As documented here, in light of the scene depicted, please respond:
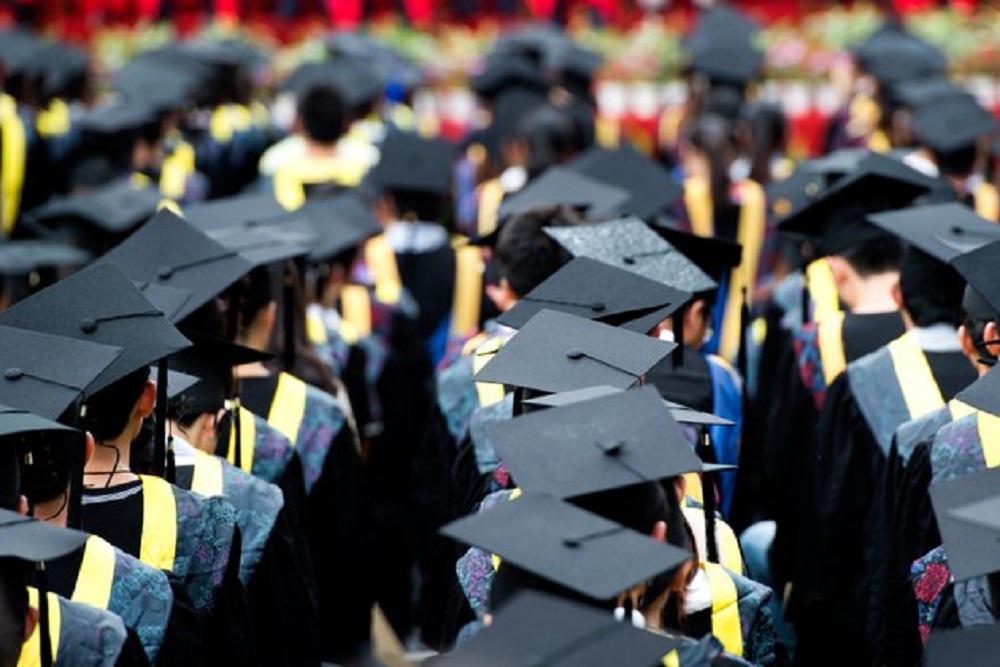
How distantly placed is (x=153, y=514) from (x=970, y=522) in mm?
1491

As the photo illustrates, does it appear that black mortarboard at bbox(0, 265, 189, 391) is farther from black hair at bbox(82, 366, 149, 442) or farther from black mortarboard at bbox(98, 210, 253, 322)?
black mortarboard at bbox(98, 210, 253, 322)

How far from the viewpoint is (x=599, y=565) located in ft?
9.57

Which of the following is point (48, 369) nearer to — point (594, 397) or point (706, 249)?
point (594, 397)

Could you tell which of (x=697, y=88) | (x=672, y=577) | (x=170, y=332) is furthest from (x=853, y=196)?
(x=697, y=88)

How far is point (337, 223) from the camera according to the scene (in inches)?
262

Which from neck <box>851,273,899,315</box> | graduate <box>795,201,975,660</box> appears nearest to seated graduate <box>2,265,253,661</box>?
graduate <box>795,201,975,660</box>

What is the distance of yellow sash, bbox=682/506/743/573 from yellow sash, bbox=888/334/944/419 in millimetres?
1150

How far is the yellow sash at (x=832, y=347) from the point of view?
530 centimetres

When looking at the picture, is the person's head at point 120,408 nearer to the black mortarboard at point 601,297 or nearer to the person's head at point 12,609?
the person's head at point 12,609

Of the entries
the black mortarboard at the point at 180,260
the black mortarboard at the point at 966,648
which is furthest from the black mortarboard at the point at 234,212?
the black mortarboard at the point at 966,648

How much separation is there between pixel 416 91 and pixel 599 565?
34.4 feet

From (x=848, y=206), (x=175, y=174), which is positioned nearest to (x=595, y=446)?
(x=848, y=206)

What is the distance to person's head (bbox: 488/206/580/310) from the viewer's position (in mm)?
5016

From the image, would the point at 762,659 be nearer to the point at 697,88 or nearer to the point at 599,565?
the point at 599,565
